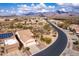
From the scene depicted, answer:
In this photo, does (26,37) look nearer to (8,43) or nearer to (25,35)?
(25,35)

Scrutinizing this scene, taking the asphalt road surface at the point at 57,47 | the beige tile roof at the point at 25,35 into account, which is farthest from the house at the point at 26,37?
the asphalt road surface at the point at 57,47

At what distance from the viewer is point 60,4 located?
181cm

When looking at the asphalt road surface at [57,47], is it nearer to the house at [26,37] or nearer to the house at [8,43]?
the house at [26,37]

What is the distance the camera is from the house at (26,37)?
5.87 feet

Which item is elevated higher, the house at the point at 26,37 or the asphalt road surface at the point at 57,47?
the house at the point at 26,37

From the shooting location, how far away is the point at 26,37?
1795mm

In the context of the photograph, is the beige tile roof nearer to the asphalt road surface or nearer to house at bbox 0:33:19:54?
house at bbox 0:33:19:54

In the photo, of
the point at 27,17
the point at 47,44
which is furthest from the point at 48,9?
the point at 47,44

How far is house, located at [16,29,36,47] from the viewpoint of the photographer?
1.79 metres

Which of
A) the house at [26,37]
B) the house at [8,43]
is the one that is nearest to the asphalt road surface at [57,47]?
the house at [26,37]

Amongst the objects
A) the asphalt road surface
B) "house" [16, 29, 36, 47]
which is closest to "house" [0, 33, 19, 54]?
"house" [16, 29, 36, 47]

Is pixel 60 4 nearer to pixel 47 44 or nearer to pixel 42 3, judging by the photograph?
pixel 42 3

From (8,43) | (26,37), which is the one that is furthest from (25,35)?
(8,43)

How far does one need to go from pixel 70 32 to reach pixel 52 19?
236 mm
